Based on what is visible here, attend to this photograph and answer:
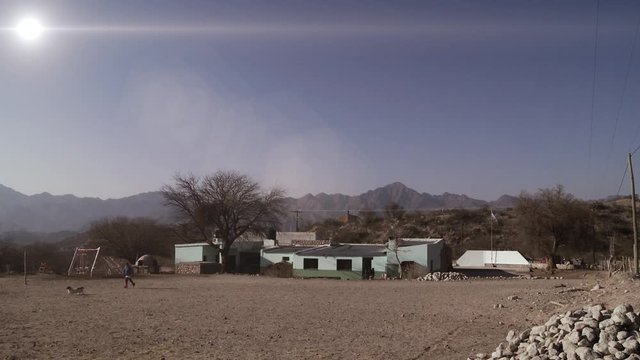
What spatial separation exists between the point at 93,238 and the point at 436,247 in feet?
164

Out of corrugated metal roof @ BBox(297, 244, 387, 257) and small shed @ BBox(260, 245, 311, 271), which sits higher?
corrugated metal roof @ BBox(297, 244, 387, 257)

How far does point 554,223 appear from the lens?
67.2m

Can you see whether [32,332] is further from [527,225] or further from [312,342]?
[527,225]

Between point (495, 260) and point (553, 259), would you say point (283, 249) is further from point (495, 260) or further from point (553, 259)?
point (553, 259)

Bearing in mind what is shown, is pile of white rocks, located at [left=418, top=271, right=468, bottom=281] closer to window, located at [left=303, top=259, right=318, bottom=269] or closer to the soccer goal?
window, located at [left=303, top=259, right=318, bottom=269]

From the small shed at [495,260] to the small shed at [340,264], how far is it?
19.0 m

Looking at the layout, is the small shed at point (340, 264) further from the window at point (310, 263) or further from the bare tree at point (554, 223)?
the bare tree at point (554, 223)

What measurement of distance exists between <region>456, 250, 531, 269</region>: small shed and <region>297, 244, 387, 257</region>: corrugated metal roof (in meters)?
17.3

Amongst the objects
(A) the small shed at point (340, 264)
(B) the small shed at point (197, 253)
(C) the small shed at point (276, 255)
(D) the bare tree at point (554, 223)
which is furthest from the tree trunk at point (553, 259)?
(B) the small shed at point (197, 253)

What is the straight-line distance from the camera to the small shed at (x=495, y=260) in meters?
63.4

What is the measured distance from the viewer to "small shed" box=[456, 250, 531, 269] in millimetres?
63416

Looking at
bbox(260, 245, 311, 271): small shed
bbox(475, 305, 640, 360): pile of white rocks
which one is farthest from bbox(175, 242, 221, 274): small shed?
bbox(475, 305, 640, 360): pile of white rocks

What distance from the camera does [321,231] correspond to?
4050 inches

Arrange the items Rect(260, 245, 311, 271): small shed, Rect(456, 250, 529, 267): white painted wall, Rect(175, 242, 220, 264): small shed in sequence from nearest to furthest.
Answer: Rect(260, 245, 311, 271): small shed < Rect(175, 242, 220, 264): small shed < Rect(456, 250, 529, 267): white painted wall
